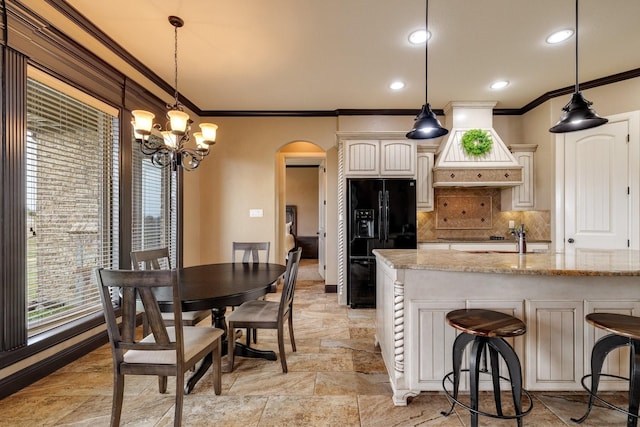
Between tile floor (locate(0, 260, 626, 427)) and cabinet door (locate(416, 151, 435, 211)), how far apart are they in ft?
8.22

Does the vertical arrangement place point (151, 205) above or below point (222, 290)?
above

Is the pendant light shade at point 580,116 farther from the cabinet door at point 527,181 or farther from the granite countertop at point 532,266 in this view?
the cabinet door at point 527,181

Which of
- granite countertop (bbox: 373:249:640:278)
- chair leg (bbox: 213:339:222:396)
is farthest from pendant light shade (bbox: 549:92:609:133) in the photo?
chair leg (bbox: 213:339:222:396)

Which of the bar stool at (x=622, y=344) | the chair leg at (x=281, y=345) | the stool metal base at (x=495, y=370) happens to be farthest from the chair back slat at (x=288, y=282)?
the bar stool at (x=622, y=344)

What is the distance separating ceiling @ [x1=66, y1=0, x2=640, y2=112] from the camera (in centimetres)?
238

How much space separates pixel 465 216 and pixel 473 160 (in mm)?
927

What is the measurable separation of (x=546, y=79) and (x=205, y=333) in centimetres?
449

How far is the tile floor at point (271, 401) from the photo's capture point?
184cm

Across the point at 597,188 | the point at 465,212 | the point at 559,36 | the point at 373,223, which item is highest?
the point at 559,36

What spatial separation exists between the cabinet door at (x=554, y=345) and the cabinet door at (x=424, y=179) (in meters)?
2.58

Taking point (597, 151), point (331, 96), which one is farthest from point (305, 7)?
point (597, 151)

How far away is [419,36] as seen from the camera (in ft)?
8.95

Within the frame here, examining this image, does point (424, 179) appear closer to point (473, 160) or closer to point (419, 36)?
point (473, 160)

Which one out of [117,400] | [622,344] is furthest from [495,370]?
[117,400]
